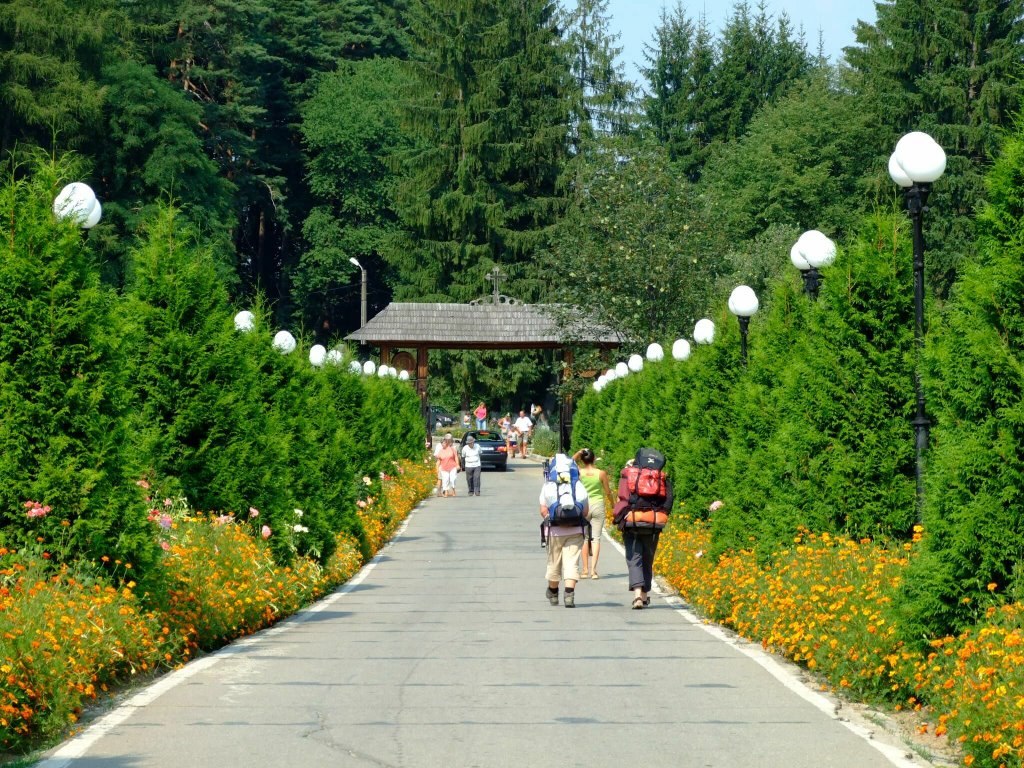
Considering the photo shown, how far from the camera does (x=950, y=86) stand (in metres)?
53.4

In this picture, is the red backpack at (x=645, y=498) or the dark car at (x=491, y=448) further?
the dark car at (x=491, y=448)

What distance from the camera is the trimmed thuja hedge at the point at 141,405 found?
35.0ft

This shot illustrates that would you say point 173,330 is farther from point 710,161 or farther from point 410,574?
point 710,161

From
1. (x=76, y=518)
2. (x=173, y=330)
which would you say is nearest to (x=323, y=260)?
(x=173, y=330)

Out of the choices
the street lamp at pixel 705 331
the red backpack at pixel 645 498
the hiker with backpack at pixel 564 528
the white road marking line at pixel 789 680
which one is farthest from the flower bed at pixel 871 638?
the street lamp at pixel 705 331

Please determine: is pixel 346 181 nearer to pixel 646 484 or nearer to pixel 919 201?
pixel 646 484

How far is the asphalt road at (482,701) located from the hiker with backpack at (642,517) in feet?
1.31

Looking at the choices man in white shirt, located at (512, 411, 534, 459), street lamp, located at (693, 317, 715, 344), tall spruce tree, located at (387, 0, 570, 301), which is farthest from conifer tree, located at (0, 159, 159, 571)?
tall spruce tree, located at (387, 0, 570, 301)

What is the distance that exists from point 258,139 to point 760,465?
62.0 metres

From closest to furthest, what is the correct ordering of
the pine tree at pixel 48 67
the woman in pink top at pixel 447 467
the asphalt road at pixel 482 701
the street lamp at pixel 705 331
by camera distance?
the asphalt road at pixel 482 701 < the street lamp at pixel 705 331 < the woman in pink top at pixel 447 467 < the pine tree at pixel 48 67

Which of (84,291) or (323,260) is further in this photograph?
(323,260)

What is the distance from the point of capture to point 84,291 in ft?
36.6

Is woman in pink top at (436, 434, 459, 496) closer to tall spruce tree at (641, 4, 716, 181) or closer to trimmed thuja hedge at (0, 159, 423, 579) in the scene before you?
trimmed thuja hedge at (0, 159, 423, 579)

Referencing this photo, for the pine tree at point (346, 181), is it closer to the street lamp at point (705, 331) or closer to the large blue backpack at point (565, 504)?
Answer: the street lamp at point (705, 331)
